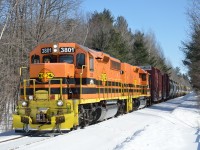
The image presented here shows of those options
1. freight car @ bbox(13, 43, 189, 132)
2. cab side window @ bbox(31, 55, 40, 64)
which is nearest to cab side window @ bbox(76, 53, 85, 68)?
freight car @ bbox(13, 43, 189, 132)

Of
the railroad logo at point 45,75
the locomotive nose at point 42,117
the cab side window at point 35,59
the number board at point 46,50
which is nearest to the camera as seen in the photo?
the locomotive nose at point 42,117

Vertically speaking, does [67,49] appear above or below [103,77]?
above

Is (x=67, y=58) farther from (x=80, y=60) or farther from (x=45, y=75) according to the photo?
(x=45, y=75)

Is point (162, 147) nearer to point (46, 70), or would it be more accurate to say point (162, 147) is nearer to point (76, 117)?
point (76, 117)

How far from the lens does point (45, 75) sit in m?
13.0

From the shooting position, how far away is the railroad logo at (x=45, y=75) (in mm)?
12930

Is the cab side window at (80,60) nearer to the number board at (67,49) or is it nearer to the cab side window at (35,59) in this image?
the number board at (67,49)

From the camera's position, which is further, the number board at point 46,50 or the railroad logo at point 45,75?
the number board at point 46,50

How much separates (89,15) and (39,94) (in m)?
61.5

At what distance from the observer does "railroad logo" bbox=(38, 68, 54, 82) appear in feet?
42.4

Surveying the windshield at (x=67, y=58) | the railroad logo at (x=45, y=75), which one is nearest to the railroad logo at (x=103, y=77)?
the windshield at (x=67, y=58)

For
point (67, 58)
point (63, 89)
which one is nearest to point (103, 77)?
point (67, 58)

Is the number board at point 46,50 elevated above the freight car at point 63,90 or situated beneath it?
elevated above

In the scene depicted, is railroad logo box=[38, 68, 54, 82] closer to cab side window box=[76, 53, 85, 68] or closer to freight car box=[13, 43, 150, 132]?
freight car box=[13, 43, 150, 132]
